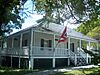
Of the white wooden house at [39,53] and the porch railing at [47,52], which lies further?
the white wooden house at [39,53]

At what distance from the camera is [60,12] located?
63.7 feet

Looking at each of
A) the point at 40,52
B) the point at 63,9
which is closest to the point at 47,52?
the point at 40,52

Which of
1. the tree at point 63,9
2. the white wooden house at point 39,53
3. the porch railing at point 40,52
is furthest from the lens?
the white wooden house at point 39,53

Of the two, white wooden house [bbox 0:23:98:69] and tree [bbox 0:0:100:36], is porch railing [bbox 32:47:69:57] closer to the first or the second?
white wooden house [bbox 0:23:98:69]

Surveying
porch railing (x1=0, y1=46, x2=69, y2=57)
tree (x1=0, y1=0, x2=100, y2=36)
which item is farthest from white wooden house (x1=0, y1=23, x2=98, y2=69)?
tree (x1=0, y1=0, x2=100, y2=36)

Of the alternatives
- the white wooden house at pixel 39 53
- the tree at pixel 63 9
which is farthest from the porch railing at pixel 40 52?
the tree at pixel 63 9

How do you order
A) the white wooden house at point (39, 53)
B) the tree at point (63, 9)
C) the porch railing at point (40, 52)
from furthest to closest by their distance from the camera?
the white wooden house at point (39, 53)
the porch railing at point (40, 52)
the tree at point (63, 9)

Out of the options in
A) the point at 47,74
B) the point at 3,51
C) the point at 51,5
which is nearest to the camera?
the point at 47,74

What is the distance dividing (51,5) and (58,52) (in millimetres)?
9086

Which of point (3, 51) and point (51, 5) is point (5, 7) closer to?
point (51, 5)

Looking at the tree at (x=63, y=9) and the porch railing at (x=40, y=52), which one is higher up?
Result: the tree at (x=63, y=9)

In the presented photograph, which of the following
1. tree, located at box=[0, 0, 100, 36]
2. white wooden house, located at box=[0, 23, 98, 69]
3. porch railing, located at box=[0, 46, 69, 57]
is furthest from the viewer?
white wooden house, located at box=[0, 23, 98, 69]

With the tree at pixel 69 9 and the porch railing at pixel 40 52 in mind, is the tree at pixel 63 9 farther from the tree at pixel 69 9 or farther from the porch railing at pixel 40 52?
the porch railing at pixel 40 52

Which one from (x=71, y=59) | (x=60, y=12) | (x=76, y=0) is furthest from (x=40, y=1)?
(x=71, y=59)
